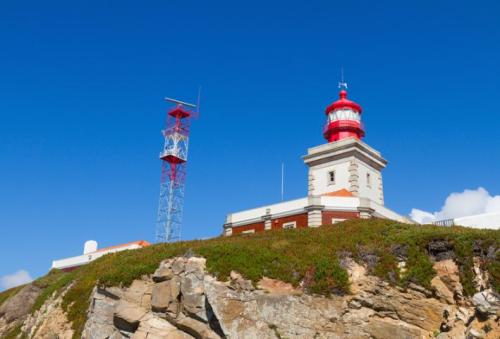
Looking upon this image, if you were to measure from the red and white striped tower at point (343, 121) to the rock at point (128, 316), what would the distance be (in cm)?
2499

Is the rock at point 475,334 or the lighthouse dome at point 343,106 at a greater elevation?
the lighthouse dome at point 343,106

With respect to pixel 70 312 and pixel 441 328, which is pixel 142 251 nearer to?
pixel 70 312

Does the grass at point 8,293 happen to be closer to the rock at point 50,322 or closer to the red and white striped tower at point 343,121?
the rock at point 50,322

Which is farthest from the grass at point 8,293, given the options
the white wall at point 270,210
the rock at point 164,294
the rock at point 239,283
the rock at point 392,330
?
the rock at point 392,330

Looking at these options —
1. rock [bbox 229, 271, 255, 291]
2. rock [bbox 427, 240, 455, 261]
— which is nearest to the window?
rock [bbox 427, 240, 455, 261]

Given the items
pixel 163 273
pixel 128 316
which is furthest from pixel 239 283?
pixel 128 316

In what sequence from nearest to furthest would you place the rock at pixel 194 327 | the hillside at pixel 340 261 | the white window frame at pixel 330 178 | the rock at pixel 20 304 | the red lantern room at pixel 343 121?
1. the rock at pixel 194 327
2. the hillside at pixel 340 261
3. the rock at pixel 20 304
4. the white window frame at pixel 330 178
5. the red lantern room at pixel 343 121

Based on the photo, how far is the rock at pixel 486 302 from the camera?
21.6m

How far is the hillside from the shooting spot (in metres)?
23.8

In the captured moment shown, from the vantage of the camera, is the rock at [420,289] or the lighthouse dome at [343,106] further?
the lighthouse dome at [343,106]

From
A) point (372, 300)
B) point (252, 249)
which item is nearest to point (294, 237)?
point (252, 249)

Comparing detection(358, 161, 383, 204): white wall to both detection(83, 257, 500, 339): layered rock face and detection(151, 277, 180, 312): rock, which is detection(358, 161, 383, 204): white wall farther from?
detection(151, 277, 180, 312): rock

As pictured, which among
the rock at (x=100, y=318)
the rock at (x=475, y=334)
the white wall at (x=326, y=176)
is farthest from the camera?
the white wall at (x=326, y=176)

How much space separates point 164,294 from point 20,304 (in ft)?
51.8
